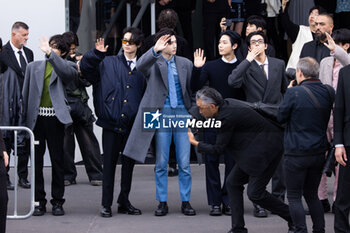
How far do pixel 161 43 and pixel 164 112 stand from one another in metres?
0.86

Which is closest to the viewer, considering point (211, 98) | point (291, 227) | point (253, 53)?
point (211, 98)

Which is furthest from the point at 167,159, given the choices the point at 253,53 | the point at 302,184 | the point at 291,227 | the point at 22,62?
the point at 22,62

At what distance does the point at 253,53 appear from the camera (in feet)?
26.2

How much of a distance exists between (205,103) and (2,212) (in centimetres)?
212

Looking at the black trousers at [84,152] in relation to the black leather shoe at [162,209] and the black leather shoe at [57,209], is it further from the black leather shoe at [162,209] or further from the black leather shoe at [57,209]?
the black leather shoe at [162,209]

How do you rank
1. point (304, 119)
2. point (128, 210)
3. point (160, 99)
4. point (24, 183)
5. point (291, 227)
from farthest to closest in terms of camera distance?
point (24, 183), point (128, 210), point (160, 99), point (291, 227), point (304, 119)

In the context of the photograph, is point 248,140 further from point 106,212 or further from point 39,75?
point 39,75

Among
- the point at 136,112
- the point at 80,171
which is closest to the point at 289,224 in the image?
the point at 136,112

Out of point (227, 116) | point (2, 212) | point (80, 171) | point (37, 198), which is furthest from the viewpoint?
point (80, 171)

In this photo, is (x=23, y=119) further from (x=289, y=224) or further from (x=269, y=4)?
(x=269, y=4)

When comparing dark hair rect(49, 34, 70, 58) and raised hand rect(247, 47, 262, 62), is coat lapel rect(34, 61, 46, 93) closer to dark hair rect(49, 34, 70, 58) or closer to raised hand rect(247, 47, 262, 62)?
dark hair rect(49, 34, 70, 58)

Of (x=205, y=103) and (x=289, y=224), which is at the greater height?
(x=205, y=103)

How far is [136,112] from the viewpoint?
8.24 meters

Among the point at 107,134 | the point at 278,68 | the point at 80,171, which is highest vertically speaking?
the point at 278,68
